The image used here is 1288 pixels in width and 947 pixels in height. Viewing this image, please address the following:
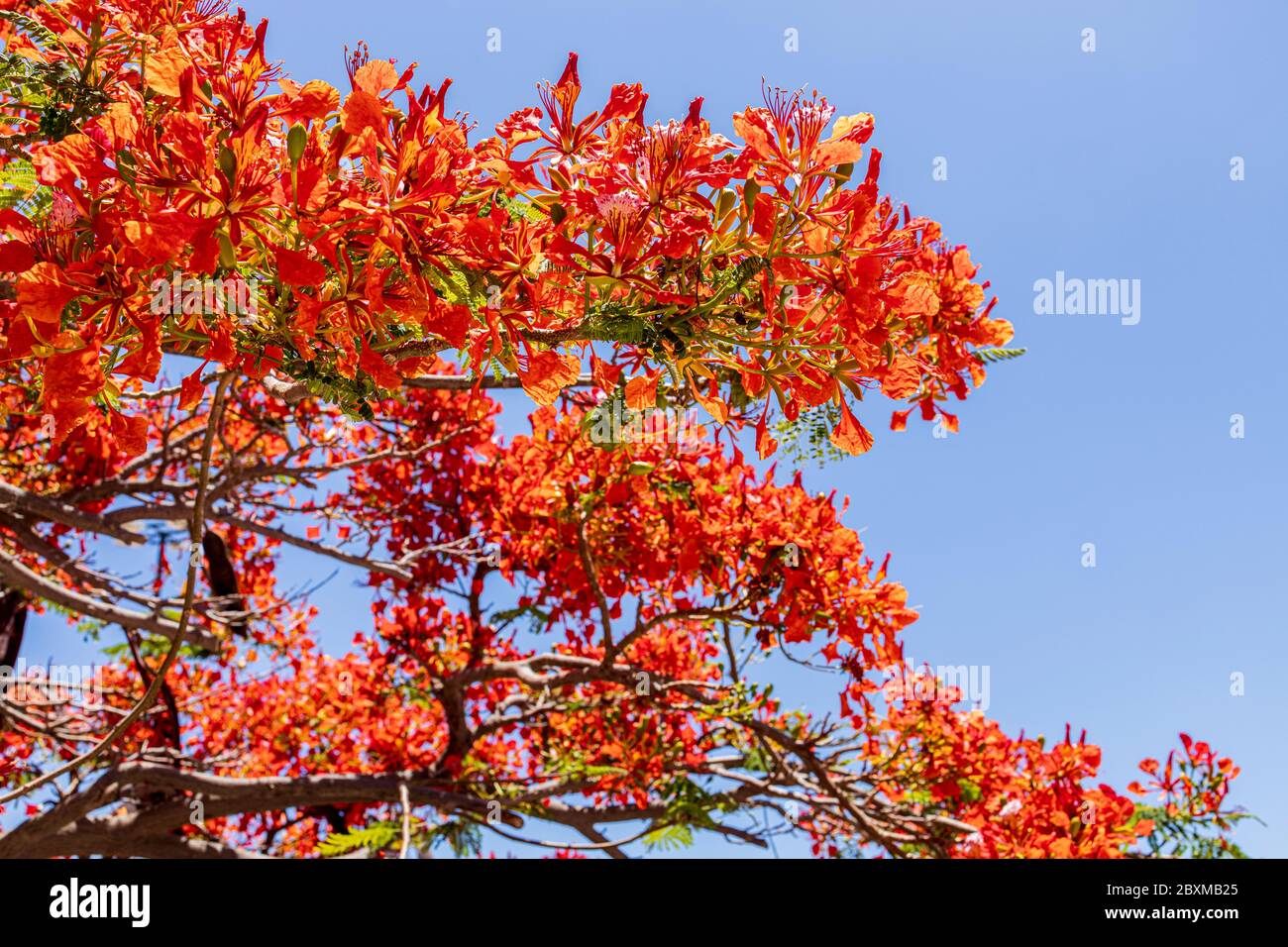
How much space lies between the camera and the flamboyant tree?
4.55 feet

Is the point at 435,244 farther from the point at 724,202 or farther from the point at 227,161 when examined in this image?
the point at 724,202

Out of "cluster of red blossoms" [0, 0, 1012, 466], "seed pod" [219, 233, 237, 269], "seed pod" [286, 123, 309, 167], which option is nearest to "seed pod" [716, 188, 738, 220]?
"cluster of red blossoms" [0, 0, 1012, 466]

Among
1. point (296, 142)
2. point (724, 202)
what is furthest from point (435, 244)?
point (724, 202)

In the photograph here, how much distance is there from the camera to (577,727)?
19.1ft

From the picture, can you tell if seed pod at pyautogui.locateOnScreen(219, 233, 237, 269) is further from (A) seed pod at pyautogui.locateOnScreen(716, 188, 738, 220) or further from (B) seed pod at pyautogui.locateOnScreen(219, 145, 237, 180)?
(A) seed pod at pyautogui.locateOnScreen(716, 188, 738, 220)

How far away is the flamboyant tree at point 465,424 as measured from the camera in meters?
1.39

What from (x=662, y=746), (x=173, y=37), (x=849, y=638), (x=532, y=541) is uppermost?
(x=173, y=37)

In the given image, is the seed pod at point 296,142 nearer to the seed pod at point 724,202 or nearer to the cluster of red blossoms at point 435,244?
the cluster of red blossoms at point 435,244

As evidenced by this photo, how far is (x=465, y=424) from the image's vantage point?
5.49m
